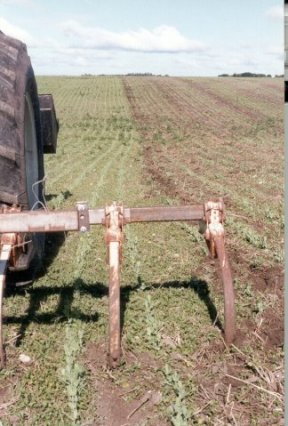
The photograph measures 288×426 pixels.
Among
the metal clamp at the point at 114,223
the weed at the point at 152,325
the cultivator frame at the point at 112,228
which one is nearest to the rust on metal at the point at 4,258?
the cultivator frame at the point at 112,228

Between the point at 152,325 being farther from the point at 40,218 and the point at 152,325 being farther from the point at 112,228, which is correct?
the point at 40,218

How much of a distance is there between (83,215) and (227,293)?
3.64 feet

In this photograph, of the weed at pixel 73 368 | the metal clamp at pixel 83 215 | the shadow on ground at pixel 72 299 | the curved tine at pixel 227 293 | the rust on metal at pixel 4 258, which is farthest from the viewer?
the shadow on ground at pixel 72 299

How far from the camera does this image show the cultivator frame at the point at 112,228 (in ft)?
10.7

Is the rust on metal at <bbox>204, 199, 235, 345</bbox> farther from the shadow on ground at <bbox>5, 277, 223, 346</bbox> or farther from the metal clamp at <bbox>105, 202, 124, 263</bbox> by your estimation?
the metal clamp at <bbox>105, 202, 124, 263</bbox>

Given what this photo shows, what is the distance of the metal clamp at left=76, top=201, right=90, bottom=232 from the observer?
3.33m

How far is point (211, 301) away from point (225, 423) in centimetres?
150

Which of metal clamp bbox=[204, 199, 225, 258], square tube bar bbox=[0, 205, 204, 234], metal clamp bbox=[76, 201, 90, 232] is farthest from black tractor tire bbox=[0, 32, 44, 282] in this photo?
metal clamp bbox=[204, 199, 225, 258]

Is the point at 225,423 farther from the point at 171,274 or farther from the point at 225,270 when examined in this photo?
the point at 171,274

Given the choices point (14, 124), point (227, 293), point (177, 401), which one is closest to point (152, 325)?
point (227, 293)

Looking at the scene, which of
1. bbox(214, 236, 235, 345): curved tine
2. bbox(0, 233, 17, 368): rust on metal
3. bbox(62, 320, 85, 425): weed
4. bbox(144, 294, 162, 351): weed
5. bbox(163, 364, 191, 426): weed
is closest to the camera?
bbox(163, 364, 191, 426): weed

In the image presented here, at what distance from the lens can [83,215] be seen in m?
3.34

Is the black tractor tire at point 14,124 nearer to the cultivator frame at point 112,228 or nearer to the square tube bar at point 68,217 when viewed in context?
the cultivator frame at point 112,228

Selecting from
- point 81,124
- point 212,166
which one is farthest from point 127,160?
point 81,124
